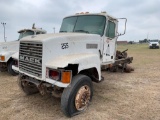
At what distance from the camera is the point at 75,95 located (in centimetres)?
430

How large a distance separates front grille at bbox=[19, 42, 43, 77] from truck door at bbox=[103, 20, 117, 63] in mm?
2342

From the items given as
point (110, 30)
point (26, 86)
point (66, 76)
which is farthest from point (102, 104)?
point (110, 30)

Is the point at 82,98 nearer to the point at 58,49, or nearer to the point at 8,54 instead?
the point at 58,49

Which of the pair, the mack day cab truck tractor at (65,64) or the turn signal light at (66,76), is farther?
the mack day cab truck tractor at (65,64)

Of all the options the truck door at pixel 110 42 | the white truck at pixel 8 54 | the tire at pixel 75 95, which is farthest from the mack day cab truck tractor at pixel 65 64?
the white truck at pixel 8 54

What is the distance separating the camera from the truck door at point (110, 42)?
19.8 feet

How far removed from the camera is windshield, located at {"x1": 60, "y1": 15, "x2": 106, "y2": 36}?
18.9 ft

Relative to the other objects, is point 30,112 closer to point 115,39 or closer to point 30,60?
point 30,60

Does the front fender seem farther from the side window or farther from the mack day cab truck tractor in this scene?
the side window

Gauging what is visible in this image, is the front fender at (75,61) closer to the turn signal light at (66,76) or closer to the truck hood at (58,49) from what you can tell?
A: the truck hood at (58,49)

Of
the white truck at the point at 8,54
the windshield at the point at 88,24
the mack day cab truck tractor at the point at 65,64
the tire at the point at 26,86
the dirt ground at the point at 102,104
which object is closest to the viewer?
the mack day cab truck tractor at the point at 65,64

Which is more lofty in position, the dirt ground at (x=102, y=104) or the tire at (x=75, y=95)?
the tire at (x=75, y=95)

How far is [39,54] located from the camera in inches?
167

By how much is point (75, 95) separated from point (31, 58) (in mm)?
1334
